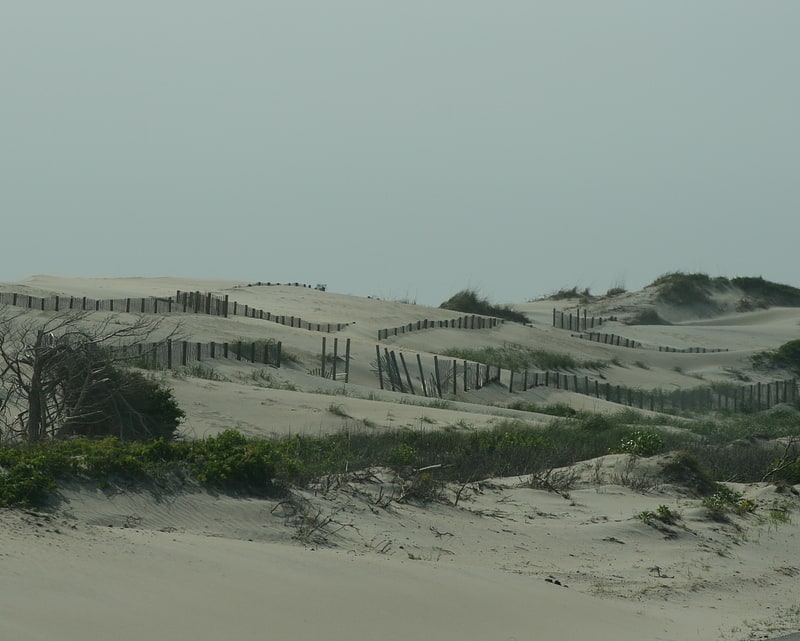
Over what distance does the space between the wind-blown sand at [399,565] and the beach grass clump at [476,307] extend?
46680mm

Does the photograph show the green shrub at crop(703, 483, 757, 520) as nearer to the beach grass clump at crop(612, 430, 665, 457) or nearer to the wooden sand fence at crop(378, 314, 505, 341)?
the beach grass clump at crop(612, 430, 665, 457)

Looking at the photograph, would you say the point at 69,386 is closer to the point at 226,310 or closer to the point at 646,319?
the point at 226,310

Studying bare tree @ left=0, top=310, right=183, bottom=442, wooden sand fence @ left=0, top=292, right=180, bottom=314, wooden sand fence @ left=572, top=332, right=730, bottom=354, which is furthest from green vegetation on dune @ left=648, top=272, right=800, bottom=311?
bare tree @ left=0, top=310, right=183, bottom=442

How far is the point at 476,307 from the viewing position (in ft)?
211

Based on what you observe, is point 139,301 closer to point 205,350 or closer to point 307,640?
point 205,350

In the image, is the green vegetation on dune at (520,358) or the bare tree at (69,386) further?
the green vegetation on dune at (520,358)

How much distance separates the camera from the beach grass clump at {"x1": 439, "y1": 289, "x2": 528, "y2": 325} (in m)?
62.5

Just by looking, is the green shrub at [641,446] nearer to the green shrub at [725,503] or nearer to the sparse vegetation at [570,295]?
the green shrub at [725,503]

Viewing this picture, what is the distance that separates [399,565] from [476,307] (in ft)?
183

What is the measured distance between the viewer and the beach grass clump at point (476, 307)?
6253 cm

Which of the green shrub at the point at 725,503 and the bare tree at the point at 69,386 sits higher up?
the bare tree at the point at 69,386

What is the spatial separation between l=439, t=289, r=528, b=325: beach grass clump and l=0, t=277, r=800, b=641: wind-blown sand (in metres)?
46.7

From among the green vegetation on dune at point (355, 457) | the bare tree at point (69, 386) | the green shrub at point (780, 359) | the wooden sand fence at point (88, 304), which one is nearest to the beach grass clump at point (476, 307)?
the green shrub at point (780, 359)

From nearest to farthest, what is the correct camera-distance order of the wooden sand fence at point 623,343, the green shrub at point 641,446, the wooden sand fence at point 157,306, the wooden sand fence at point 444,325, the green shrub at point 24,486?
1. the green shrub at point 24,486
2. the green shrub at point 641,446
3. the wooden sand fence at point 157,306
4. the wooden sand fence at point 444,325
5. the wooden sand fence at point 623,343
